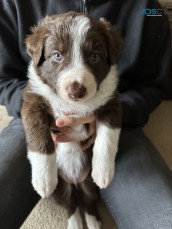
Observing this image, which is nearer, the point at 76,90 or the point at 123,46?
the point at 76,90


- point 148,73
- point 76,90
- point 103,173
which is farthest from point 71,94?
point 148,73

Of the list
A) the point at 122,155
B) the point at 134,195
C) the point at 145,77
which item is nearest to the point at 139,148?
the point at 122,155

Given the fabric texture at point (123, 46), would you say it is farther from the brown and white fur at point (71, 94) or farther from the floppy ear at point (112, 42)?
the floppy ear at point (112, 42)

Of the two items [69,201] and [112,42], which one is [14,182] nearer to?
[69,201]

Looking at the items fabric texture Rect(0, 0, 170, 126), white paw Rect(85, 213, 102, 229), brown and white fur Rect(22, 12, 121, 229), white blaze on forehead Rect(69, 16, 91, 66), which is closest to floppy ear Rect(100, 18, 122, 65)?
brown and white fur Rect(22, 12, 121, 229)

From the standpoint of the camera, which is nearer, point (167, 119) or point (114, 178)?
point (114, 178)

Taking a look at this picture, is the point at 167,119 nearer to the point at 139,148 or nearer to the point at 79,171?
the point at 139,148

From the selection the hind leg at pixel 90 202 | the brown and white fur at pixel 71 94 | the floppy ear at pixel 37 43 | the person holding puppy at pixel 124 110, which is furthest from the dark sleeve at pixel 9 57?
the hind leg at pixel 90 202

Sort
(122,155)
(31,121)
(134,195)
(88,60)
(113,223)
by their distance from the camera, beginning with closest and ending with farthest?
(88,60)
(31,121)
(134,195)
(122,155)
(113,223)
